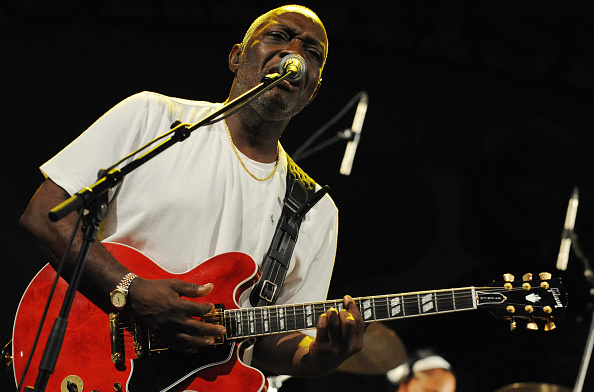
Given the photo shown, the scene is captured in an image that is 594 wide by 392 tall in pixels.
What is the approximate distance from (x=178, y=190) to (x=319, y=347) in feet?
3.49

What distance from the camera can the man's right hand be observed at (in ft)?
7.96

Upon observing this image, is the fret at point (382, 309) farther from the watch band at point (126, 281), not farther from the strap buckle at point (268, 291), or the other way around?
the watch band at point (126, 281)

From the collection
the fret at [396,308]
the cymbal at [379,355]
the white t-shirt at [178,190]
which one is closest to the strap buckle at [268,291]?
the white t-shirt at [178,190]

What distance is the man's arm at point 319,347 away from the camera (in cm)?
262

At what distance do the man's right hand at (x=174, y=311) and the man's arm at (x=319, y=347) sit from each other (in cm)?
51

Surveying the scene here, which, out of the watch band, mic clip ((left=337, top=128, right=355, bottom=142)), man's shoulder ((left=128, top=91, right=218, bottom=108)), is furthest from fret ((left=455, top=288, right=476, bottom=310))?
mic clip ((left=337, top=128, right=355, bottom=142))

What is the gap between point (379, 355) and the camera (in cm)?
682

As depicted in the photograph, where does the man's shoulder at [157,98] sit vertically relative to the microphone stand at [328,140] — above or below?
below

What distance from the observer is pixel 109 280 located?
→ 2449mm

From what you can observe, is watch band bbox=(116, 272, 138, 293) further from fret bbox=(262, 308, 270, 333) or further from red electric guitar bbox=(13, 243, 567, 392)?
fret bbox=(262, 308, 270, 333)

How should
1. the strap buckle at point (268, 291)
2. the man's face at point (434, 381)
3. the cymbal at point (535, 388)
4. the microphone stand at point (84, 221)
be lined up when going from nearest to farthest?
1. the microphone stand at point (84, 221)
2. the strap buckle at point (268, 291)
3. the cymbal at point (535, 388)
4. the man's face at point (434, 381)

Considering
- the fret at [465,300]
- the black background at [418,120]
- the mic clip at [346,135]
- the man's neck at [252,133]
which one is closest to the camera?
the fret at [465,300]

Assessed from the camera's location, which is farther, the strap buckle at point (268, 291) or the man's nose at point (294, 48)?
the man's nose at point (294, 48)

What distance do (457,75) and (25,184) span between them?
13.3 ft
